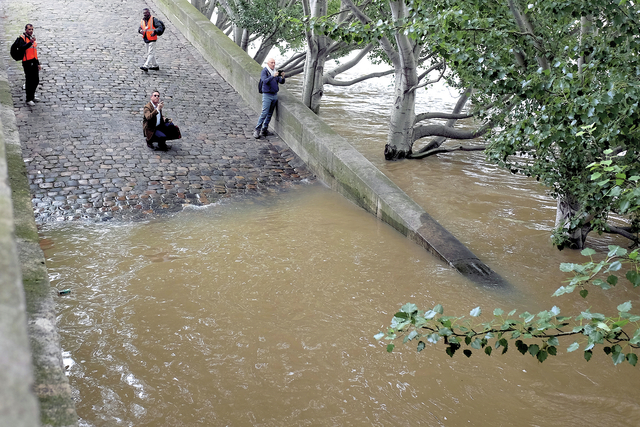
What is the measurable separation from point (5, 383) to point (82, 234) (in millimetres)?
7085

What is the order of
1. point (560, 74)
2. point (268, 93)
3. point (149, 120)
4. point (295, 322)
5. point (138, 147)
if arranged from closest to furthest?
1. point (295, 322)
2. point (560, 74)
3. point (149, 120)
4. point (138, 147)
5. point (268, 93)

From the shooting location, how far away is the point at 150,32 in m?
13.9

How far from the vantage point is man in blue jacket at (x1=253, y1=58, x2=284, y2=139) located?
38.9ft

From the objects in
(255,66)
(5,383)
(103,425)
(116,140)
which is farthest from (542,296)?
(255,66)

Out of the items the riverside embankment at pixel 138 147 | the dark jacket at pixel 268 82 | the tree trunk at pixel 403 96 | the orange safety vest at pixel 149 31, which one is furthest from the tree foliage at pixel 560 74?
the orange safety vest at pixel 149 31

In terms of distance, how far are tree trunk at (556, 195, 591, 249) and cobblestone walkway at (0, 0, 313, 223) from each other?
182 inches

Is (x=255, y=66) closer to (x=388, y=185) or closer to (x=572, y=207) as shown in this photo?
(x=388, y=185)

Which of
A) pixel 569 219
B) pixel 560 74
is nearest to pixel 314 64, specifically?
pixel 569 219

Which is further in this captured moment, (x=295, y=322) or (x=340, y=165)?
(x=340, y=165)

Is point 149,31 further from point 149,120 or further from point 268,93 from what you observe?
point 149,120

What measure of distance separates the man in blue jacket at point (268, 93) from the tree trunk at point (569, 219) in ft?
20.0

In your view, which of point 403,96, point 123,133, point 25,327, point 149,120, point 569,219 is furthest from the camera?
point 403,96

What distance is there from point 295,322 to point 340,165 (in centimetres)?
447

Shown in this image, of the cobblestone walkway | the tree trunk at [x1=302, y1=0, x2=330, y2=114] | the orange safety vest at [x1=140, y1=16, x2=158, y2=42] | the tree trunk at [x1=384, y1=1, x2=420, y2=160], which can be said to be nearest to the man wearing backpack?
the cobblestone walkway
